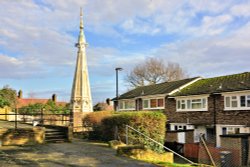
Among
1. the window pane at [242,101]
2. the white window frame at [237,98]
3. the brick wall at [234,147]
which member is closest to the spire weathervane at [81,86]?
the white window frame at [237,98]

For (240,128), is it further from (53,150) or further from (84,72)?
(84,72)

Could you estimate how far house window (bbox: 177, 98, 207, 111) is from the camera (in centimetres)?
2700

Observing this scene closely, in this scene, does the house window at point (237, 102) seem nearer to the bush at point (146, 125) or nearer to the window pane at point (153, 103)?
the window pane at point (153, 103)

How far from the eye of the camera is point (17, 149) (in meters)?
13.7

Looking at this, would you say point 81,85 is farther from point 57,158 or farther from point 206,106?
point 57,158

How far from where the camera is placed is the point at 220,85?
88.5 ft

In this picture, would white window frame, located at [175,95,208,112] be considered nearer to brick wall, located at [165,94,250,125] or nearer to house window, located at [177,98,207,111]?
house window, located at [177,98,207,111]

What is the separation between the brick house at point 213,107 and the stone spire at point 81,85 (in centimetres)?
1006

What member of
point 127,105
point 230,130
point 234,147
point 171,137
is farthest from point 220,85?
point 127,105

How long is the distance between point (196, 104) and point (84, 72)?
14.6m

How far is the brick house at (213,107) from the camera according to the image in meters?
23.8

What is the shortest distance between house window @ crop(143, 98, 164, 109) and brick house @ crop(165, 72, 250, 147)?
1036mm

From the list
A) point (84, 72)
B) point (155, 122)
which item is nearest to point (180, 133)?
point (155, 122)

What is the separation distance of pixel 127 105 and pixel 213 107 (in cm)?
1392
